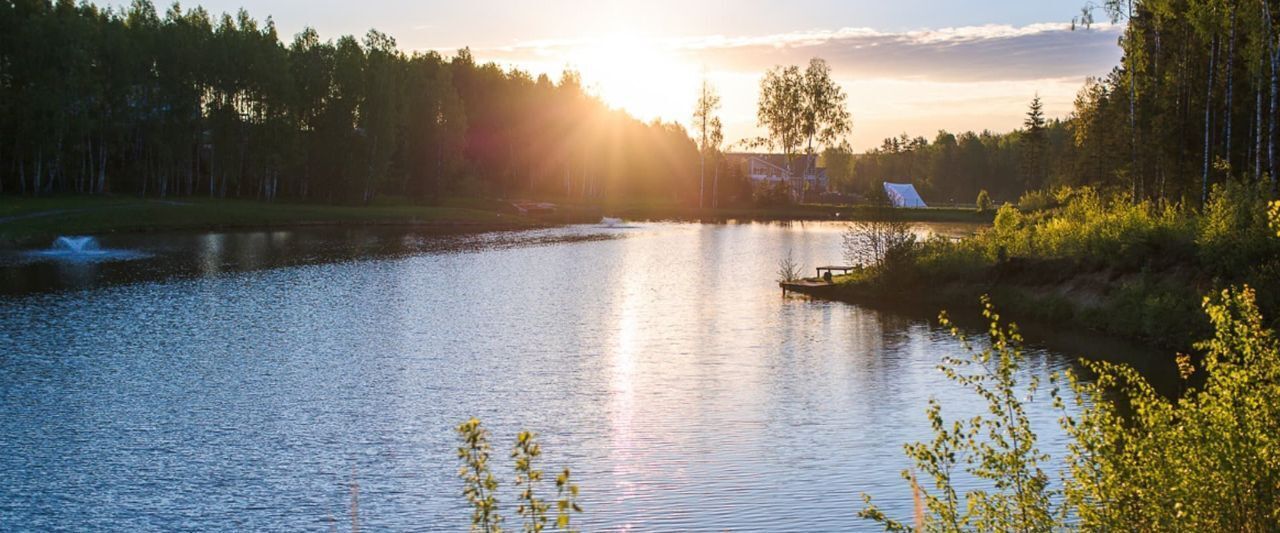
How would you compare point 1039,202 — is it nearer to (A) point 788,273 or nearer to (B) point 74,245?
(A) point 788,273

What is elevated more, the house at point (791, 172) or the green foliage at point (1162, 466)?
the house at point (791, 172)

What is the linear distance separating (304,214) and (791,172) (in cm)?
7428

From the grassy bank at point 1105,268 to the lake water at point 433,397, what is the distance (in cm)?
173

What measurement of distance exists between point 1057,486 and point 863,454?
10.5 ft

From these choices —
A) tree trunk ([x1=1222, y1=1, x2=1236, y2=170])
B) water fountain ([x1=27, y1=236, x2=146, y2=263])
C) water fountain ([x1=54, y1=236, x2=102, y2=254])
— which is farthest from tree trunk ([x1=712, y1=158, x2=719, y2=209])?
tree trunk ([x1=1222, y1=1, x2=1236, y2=170])

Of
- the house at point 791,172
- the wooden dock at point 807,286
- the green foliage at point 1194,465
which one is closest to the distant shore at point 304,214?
the wooden dock at point 807,286

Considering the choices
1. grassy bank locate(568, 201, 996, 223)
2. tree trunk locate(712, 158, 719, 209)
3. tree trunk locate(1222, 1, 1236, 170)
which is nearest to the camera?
tree trunk locate(1222, 1, 1236, 170)

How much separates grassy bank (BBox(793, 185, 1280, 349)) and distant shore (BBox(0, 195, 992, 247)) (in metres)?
3.18

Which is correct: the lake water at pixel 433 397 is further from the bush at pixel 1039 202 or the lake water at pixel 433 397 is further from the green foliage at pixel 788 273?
the bush at pixel 1039 202

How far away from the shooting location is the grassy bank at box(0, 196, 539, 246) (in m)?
60.0

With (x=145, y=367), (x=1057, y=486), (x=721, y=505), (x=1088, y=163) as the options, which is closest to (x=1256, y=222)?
(x=1057, y=486)

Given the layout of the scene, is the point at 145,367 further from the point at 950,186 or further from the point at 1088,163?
the point at 950,186

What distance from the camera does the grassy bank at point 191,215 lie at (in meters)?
60.0

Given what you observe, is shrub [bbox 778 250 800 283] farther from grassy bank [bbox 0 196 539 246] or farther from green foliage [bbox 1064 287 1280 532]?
grassy bank [bbox 0 196 539 246]
